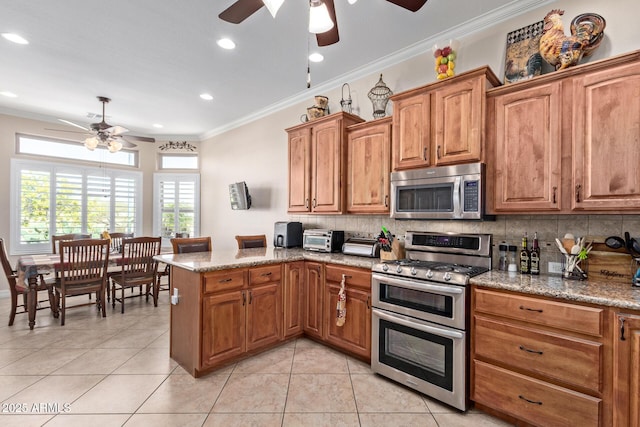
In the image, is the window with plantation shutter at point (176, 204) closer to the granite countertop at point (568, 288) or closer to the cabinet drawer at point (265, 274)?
the cabinet drawer at point (265, 274)

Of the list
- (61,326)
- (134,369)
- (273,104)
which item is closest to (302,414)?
(134,369)

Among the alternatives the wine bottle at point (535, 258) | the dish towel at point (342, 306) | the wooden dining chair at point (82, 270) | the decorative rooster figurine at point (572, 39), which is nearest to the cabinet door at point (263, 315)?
the dish towel at point (342, 306)

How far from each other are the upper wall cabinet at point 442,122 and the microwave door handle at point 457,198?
17 cm

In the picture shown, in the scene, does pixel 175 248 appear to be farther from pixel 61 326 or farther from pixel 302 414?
pixel 302 414

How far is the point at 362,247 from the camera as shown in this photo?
10.0 feet

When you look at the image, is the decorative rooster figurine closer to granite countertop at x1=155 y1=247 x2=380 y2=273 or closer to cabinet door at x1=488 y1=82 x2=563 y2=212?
cabinet door at x1=488 y1=82 x2=563 y2=212

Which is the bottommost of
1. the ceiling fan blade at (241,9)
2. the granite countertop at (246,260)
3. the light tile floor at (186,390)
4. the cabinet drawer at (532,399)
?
the light tile floor at (186,390)

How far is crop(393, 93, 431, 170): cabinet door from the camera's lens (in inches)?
100

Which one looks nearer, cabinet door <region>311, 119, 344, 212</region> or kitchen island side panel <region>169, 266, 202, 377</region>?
kitchen island side panel <region>169, 266, 202, 377</region>

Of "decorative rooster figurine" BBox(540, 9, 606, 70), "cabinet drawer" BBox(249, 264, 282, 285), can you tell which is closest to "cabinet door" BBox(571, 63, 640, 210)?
"decorative rooster figurine" BBox(540, 9, 606, 70)

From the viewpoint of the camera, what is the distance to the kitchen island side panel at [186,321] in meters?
2.36

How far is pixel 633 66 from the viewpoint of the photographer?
5.63 ft

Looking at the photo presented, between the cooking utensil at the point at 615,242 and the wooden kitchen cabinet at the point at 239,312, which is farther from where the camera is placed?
the wooden kitchen cabinet at the point at 239,312

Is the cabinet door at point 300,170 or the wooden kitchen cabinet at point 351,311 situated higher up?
the cabinet door at point 300,170
